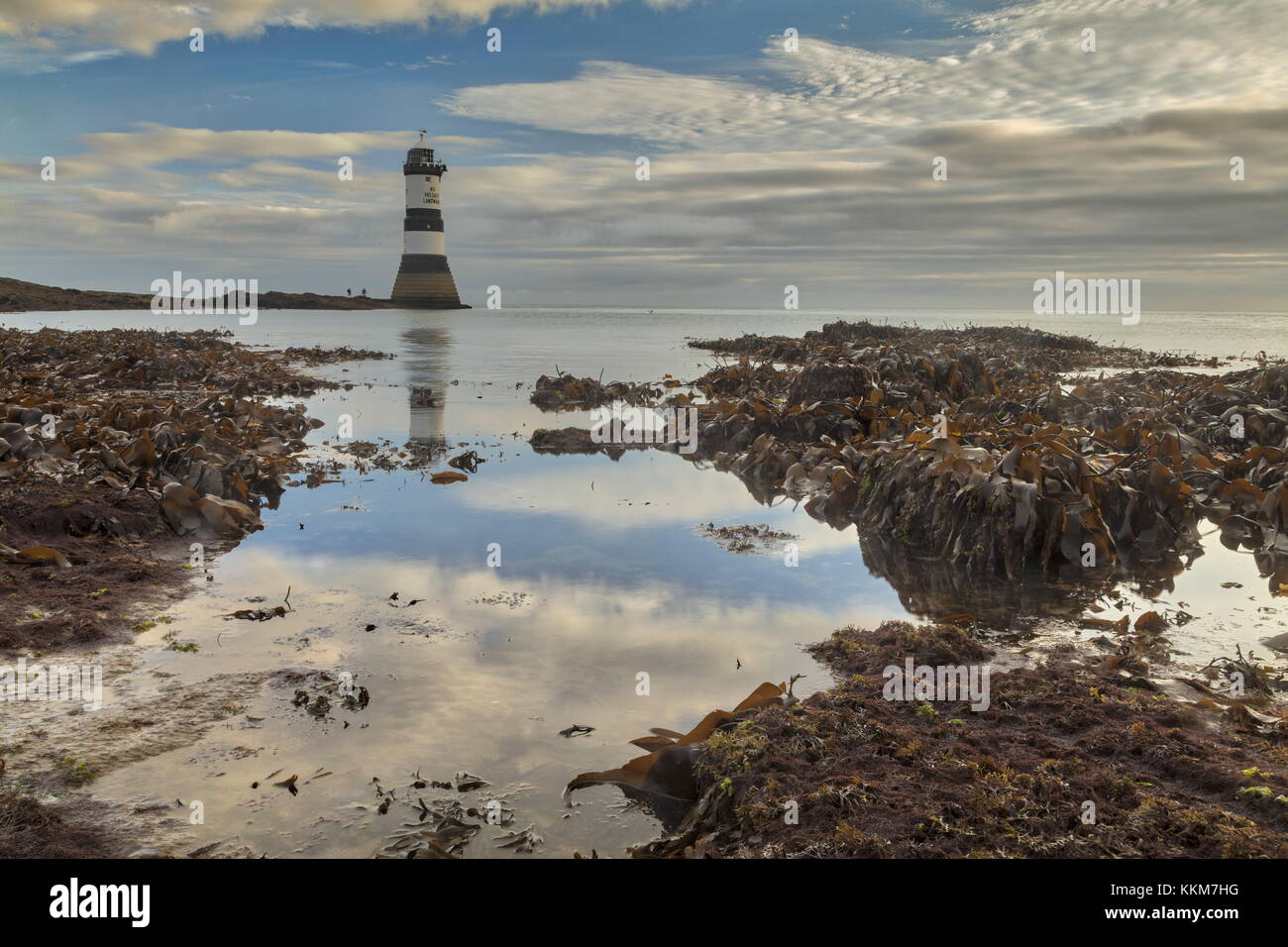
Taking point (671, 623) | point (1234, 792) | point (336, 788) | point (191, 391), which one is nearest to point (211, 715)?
point (336, 788)

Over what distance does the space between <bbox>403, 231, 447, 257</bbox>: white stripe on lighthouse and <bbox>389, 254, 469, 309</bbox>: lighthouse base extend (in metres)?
0.73

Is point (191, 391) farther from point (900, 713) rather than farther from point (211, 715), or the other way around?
point (900, 713)

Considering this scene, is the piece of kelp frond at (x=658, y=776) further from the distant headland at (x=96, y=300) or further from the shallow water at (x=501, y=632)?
the distant headland at (x=96, y=300)

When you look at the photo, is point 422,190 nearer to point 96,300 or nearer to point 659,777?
point 96,300

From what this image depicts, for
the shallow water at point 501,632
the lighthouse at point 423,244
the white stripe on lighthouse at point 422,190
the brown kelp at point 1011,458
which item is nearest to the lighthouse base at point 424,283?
the lighthouse at point 423,244

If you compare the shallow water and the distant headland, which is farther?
the distant headland

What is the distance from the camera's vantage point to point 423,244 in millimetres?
86188

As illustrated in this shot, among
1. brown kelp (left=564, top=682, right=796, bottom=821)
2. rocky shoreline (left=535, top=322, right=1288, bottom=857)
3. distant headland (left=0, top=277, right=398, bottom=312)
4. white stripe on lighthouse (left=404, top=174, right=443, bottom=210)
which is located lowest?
brown kelp (left=564, top=682, right=796, bottom=821)

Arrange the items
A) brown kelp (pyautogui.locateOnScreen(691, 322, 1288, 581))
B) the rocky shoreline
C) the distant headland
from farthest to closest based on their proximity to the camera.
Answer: the distant headland, brown kelp (pyautogui.locateOnScreen(691, 322, 1288, 581)), the rocky shoreline

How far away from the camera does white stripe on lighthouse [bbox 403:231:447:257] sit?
84.4 meters

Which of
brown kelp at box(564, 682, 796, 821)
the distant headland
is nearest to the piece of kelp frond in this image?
brown kelp at box(564, 682, 796, 821)

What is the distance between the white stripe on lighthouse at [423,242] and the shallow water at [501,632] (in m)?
78.1

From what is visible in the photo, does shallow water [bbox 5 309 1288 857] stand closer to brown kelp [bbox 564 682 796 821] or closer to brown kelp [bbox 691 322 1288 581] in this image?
brown kelp [bbox 564 682 796 821]
